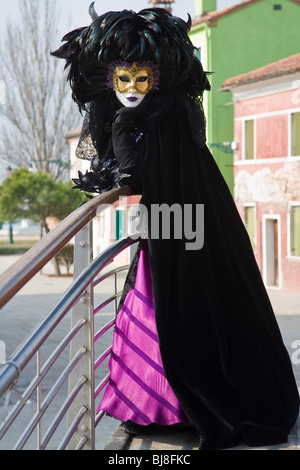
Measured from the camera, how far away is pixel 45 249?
1.89 meters

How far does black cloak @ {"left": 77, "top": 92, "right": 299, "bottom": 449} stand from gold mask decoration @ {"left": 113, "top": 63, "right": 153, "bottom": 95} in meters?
0.05

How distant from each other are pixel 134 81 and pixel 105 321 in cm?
1060

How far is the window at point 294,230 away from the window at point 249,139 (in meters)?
2.10

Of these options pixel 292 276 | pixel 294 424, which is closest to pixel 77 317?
pixel 294 424

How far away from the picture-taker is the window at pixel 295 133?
17312 millimetres

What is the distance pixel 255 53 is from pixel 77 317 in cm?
2023

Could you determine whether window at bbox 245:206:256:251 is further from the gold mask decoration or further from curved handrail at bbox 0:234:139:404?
curved handrail at bbox 0:234:139:404

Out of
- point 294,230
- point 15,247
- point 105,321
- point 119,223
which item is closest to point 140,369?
point 105,321

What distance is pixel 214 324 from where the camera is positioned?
257 cm

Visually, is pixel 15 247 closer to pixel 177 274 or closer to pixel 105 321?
pixel 105 321

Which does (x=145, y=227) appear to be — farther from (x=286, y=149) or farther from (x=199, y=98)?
(x=286, y=149)

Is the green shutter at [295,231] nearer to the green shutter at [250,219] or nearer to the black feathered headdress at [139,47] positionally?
the green shutter at [250,219]
